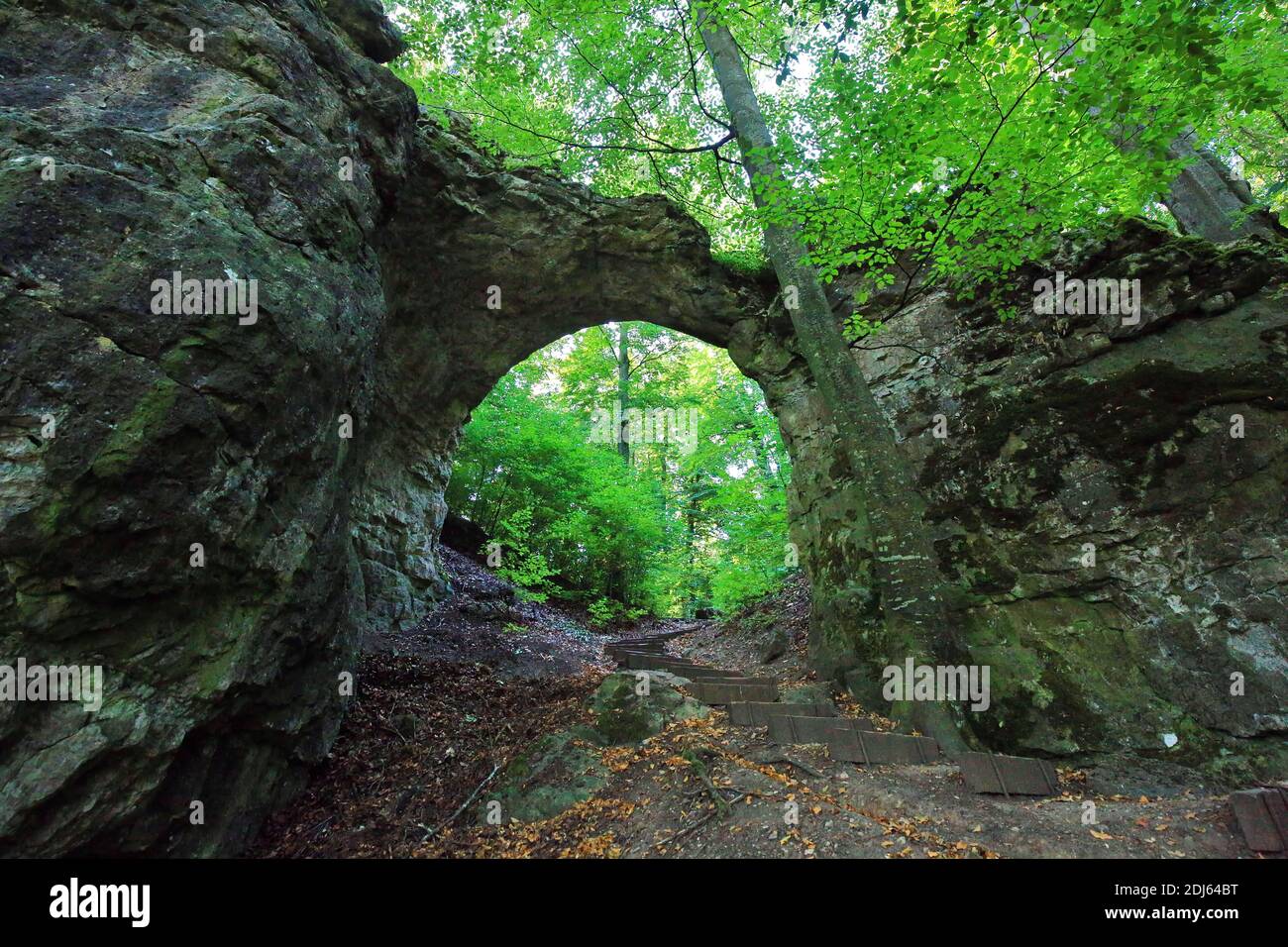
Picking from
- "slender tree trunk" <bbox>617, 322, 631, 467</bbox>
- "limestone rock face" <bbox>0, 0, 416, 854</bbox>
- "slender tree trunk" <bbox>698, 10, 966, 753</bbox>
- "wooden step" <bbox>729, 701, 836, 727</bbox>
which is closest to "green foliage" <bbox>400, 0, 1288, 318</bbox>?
"slender tree trunk" <bbox>698, 10, 966, 753</bbox>

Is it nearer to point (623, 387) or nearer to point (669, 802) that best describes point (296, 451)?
point (669, 802)

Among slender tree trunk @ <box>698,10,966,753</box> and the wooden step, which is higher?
slender tree trunk @ <box>698,10,966,753</box>

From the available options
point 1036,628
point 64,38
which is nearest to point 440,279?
point 64,38

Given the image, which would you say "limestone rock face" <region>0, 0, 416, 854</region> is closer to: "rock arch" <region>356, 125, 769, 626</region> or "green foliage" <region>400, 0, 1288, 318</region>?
"rock arch" <region>356, 125, 769, 626</region>

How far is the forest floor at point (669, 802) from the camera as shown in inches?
126

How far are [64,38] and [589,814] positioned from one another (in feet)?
25.2

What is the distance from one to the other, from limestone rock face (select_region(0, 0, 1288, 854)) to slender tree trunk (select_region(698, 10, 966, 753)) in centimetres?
31

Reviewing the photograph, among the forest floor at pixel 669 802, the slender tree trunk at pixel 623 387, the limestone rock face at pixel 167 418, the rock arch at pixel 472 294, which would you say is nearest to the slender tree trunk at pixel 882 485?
the forest floor at pixel 669 802

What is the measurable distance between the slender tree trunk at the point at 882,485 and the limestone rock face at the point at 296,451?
314 millimetres

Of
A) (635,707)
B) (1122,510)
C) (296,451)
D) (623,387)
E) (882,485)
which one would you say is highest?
(623,387)

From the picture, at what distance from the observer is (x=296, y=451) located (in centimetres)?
452

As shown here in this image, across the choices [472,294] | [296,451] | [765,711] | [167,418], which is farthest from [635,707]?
[472,294]

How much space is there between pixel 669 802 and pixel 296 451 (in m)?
4.39

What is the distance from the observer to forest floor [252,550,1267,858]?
3.20 meters
